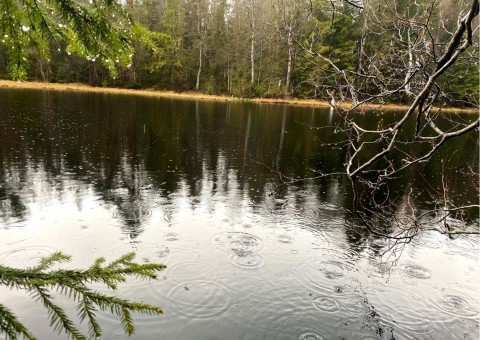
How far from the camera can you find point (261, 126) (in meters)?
29.7

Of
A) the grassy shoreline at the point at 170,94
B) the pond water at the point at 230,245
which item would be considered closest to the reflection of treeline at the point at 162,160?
the pond water at the point at 230,245

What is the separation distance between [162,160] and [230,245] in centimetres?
948

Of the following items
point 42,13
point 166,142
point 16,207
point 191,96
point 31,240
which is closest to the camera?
point 42,13

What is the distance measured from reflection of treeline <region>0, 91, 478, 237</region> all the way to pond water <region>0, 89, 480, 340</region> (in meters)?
0.11

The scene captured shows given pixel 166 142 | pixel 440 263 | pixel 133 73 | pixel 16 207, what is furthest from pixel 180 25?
pixel 440 263

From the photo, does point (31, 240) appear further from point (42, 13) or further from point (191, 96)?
point (191, 96)

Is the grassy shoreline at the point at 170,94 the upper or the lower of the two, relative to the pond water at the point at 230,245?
upper

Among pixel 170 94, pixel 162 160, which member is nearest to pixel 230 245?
pixel 162 160

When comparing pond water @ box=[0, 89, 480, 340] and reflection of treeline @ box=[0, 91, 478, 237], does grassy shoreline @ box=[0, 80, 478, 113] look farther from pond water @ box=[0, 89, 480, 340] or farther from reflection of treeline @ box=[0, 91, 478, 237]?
pond water @ box=[0, 89, 480, 340]

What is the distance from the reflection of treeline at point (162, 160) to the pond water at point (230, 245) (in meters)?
0.11

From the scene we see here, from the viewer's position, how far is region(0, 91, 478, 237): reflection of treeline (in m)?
13.4

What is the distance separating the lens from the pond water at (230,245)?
272 inches

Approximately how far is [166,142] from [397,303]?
660 inches

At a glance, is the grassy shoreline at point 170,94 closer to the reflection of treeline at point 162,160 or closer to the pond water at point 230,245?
the reflection of treeline at point 162,160
